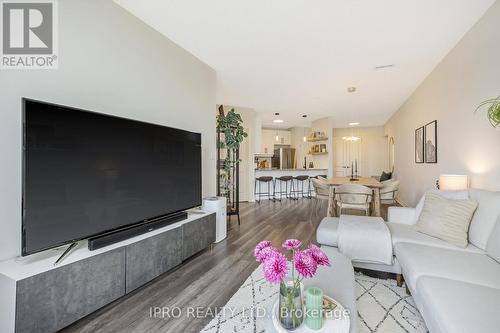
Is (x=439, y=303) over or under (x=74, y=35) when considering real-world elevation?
under

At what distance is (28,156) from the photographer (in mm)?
1374

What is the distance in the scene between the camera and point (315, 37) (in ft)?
8.87

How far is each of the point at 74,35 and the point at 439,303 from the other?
3.09m

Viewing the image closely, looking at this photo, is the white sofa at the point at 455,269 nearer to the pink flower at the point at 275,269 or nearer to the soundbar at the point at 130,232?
the pink flower at the point at 275,269

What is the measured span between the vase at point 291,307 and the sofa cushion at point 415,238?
1.54 m

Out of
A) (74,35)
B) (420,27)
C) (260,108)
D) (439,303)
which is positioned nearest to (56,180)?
(74,35)

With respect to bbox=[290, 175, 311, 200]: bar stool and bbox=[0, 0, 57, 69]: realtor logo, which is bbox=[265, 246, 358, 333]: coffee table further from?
bbox=[290, 175, 311, 200]: bar stool

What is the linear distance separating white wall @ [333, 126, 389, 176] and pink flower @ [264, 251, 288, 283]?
9.83 metres

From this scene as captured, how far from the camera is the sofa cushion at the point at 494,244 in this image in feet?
5.52

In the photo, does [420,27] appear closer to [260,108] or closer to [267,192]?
[260,108]

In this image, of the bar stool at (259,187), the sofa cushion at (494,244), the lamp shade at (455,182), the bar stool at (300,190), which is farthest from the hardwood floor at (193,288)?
the bar stool at (300,190)

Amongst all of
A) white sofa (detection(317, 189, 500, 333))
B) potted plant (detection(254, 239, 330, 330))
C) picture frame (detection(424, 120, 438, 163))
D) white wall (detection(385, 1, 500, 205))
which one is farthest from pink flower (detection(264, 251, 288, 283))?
picture frame (detection(424, 120, 438, 163))

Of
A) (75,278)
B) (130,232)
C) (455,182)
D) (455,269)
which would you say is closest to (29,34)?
(130,232)

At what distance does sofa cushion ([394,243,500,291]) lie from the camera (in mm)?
1473
